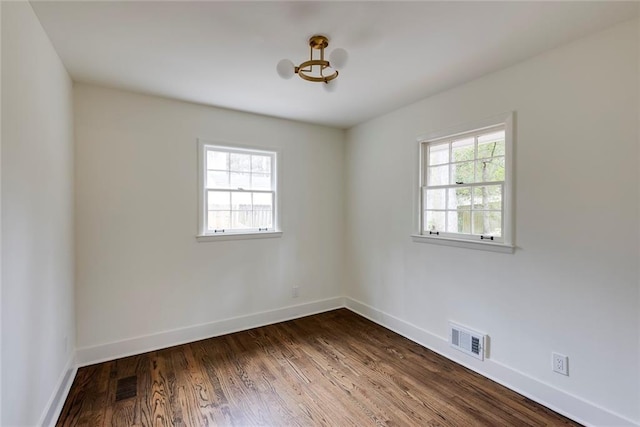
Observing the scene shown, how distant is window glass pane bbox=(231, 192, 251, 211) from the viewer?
3400 millimetres

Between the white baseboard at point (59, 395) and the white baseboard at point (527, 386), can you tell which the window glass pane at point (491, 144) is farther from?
the white baseboard at point (59, 395)

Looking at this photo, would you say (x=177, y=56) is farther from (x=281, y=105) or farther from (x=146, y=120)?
(x=281, y=105)

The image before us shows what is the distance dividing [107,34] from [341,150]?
281 centimetres

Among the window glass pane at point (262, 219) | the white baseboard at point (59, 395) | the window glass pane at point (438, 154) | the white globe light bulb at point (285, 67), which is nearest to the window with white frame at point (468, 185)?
the window glass pane at point (438, 154)

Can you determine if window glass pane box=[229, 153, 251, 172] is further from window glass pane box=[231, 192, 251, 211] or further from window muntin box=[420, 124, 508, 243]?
window muntin box=[420, 124, 508, 243]

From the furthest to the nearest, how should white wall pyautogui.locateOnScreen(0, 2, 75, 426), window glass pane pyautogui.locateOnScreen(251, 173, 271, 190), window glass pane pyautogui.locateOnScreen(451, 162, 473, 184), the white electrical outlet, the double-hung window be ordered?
window glass pane pyautogui.locateOnScreen(251, 173, 271, 190) < window glass pane pyautogui.locateOnScreen(451, 162, 473, 184) < the double-hung window < the white electrical outlet < white wall pyautogui.locateOnScreen(0, 2, 75, 426)

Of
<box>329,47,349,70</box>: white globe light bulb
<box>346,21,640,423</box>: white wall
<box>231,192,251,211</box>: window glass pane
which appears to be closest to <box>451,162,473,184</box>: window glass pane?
<box>346,21,640,423</box>: white wall

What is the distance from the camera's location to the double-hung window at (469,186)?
240 centimetres

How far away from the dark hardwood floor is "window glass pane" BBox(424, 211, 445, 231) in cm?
120

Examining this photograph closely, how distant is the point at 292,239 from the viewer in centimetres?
376

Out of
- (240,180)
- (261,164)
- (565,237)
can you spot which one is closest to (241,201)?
(240,180)

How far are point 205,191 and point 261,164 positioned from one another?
745 millimetres

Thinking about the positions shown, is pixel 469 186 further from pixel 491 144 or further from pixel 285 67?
pixel 285 67

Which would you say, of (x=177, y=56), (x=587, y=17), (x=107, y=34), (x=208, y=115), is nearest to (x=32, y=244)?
(x=107, y=34)
